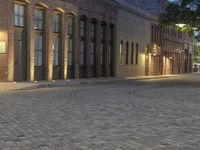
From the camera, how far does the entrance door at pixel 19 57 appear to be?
108 ft

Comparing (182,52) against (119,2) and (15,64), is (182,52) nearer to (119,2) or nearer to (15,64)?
(119,2)

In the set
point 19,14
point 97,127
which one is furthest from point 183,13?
point 97,127

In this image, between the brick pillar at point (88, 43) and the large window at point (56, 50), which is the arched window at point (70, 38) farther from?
the brick pillar at point (88, 43)

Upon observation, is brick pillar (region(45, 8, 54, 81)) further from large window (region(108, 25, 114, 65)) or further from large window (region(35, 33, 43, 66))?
large window (region(108, 25, 114, 65))

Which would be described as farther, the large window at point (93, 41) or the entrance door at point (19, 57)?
the large window at point (93, 41)

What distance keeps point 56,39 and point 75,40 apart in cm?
290

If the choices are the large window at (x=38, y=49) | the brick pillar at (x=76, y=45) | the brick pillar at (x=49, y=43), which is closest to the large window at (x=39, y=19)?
the brick pillar at (x=49, y=43)

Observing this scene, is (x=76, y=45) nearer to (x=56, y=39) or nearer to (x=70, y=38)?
(x=70, y=38)

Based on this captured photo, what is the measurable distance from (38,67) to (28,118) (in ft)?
74.6

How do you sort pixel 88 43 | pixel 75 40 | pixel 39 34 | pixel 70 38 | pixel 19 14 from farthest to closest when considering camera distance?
pixel 88 43
pixel 75 40
pixel 70 38
pixel 39 34
pixel 19 14

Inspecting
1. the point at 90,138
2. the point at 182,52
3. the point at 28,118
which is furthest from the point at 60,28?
the point at 182,52

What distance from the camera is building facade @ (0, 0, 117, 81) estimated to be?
3175cm

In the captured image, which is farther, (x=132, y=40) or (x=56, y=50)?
(x=132, y=40)

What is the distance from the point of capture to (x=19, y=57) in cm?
3306
